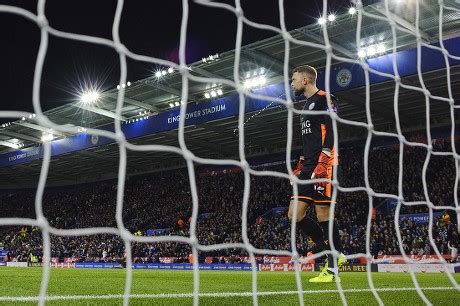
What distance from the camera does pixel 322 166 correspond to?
4480 millimetres

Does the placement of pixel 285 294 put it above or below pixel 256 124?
below

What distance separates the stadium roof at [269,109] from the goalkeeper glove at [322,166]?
→ 6.42 m

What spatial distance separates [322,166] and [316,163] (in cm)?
9

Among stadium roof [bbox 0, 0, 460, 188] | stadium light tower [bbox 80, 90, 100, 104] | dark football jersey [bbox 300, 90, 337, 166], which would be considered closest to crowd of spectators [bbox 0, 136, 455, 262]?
stadium roof [bbox 0, 0, 460, 188]

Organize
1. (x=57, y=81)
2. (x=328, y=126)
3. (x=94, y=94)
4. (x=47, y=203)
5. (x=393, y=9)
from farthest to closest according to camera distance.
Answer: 1. (x=47, y=203)
2. (x=57, y=81)
3. (x=94, y=94)
4. (x=393, y=9)
5. (x=328, y=126)

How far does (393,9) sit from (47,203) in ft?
89.2

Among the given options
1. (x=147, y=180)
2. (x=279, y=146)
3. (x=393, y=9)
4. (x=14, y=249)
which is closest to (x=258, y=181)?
(x=279, y=146)

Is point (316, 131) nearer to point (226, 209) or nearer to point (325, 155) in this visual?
point (325, 155)

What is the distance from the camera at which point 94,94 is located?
20734 millimetres

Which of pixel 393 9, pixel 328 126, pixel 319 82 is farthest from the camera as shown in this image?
pixel 319 82

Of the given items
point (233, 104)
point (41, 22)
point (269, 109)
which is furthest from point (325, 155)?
point (269, 109)

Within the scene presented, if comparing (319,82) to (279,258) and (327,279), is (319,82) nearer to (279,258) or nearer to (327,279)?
(279,258)

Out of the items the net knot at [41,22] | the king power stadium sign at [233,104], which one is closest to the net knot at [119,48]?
the net knot at [41,22]

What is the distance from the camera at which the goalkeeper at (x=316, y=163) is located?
4559 millimetres
